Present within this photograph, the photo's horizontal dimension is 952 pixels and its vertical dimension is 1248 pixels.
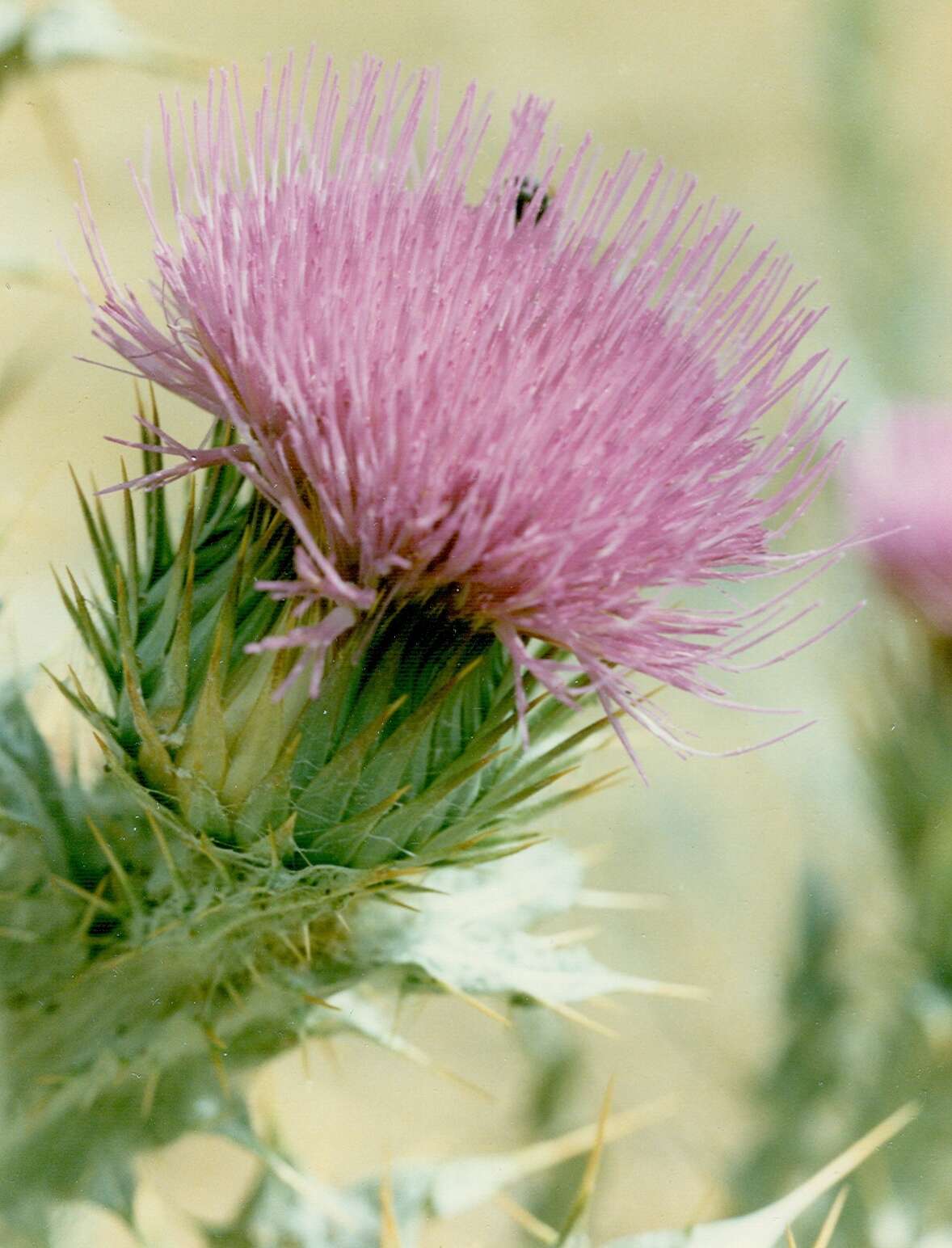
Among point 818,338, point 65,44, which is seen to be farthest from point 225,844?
point 818,338

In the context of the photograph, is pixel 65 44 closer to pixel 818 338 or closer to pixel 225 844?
pixel 225 844

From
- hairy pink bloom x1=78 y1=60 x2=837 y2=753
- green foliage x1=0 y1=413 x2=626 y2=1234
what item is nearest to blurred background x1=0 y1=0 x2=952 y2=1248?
green foliage x1=0 y1=413 x2=626 y2=1234

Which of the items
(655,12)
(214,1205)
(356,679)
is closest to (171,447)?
(356,679)

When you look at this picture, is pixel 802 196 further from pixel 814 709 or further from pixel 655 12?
pixel 814 709

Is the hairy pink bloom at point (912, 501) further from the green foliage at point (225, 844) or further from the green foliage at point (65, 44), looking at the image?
the green foliage at point (65, 44)

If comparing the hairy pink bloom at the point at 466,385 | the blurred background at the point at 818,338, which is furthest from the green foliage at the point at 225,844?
the blurred background at the point at 818,338

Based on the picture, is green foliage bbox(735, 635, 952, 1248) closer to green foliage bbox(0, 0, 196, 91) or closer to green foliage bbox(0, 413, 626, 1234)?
green foliage bbox(0, 413, 626, 1234)
